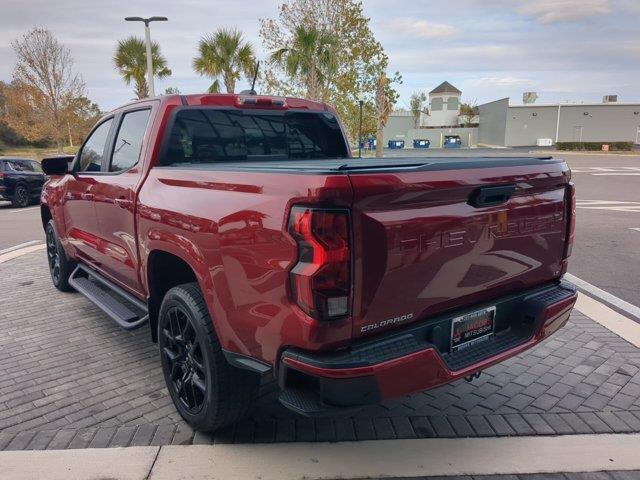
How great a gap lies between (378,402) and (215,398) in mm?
1005

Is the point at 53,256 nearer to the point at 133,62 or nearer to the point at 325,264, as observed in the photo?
the point at 325,264

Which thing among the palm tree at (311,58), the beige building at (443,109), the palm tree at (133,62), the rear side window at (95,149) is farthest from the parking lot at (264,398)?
the beige building at (443,109)

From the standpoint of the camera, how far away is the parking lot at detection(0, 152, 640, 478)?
309cm

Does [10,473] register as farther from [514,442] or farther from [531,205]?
[531,205]

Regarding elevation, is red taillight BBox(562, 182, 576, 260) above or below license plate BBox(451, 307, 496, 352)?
above

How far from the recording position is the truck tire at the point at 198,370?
9.09ft

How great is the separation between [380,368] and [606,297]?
463 centimetres

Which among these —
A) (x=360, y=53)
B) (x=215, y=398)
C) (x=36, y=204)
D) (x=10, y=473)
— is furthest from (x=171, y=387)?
(x=360, y=53)

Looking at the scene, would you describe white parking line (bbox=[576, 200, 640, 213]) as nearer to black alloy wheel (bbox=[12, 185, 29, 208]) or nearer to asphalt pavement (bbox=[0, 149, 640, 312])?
asphalt pavement (bbox=[0, 149, 640, 312])

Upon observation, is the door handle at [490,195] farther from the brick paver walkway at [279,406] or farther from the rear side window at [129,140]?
the rear side window at [129,140]

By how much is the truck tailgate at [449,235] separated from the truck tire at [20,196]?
1637 cm

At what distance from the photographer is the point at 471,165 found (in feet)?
8.45

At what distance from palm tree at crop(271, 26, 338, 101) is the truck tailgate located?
60.0ft

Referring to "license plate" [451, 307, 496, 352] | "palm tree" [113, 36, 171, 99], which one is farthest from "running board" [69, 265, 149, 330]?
"palm tree" [113, 36, 171, 99]
